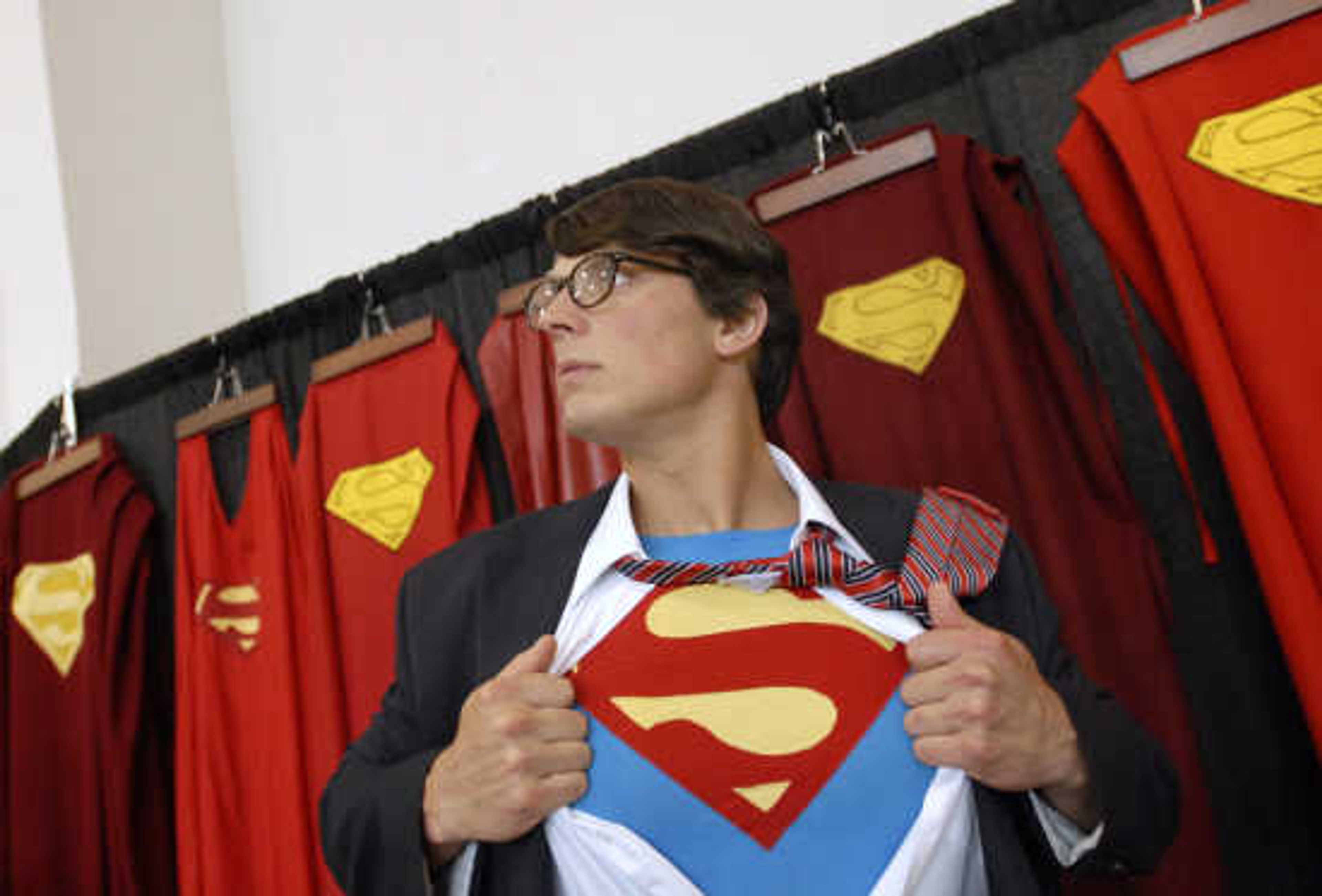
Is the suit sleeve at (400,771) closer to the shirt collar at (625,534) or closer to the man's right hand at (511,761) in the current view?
the man's right hand at (511,761)

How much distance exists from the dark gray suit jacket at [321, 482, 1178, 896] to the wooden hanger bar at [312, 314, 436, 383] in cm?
116

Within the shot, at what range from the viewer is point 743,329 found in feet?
4.23

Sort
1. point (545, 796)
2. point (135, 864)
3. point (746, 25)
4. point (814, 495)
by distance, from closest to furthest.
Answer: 1. point (545, 796)
2. point (814, 495)
3. point (135, 864)
4. point (746, 25)

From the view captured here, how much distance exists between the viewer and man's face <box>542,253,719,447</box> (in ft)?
3.81

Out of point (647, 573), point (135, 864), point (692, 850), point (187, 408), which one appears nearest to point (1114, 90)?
point (647, 573)

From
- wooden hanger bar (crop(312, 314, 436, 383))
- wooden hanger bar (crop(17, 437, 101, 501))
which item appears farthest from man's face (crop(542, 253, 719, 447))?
wooden hanger bar (crop(17, 437, 101, 501))

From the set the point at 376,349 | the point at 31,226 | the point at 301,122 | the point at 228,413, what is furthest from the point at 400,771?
the point at 301,122

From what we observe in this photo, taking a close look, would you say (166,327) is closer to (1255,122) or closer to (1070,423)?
(1070,423)

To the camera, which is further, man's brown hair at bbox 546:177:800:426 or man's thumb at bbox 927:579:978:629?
man's brown hair at bbox 546:177:800:426

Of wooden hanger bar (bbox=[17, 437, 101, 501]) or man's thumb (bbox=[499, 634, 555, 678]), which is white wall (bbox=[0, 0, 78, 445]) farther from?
man's thumb (bbox=[499, 634, 555, 678])

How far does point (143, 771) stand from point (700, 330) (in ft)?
6.37

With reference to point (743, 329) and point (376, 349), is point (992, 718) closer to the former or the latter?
point (743, 329)

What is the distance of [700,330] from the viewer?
1.23m

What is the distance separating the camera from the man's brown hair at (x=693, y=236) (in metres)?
1.23
